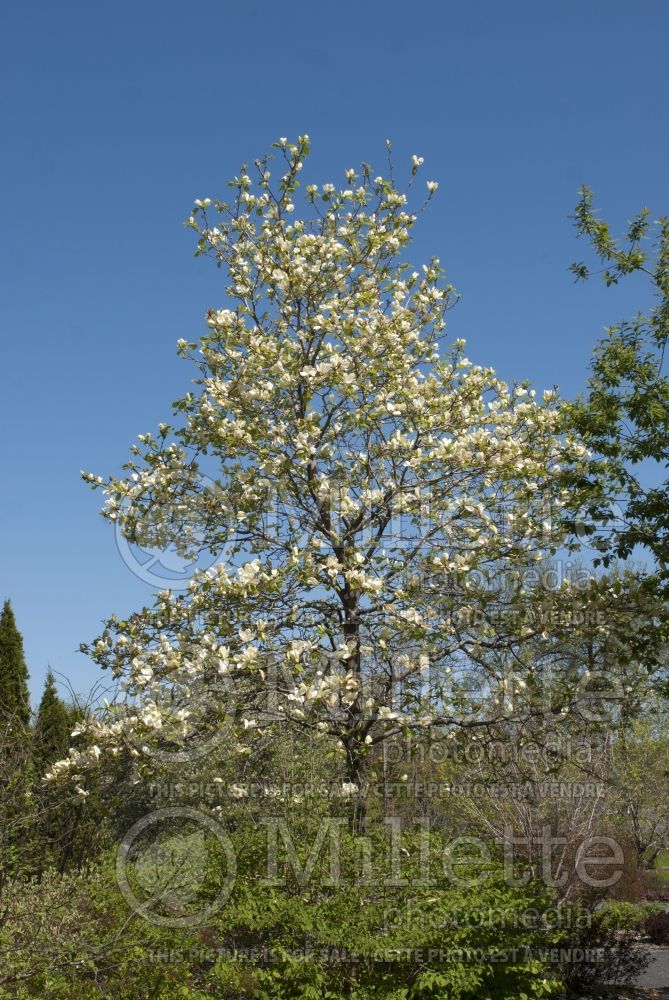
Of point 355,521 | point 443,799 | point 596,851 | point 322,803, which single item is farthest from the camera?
point 443,799

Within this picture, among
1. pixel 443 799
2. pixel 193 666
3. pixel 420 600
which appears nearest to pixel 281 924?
pixel 193 666

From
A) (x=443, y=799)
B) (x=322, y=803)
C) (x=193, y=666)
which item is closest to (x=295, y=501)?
(x=193, y=666)

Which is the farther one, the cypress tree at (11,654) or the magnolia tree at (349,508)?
the cypress tree at (11,654)

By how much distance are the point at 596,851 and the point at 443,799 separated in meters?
2.59

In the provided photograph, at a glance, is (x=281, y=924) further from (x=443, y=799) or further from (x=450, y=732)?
(x=443, y=799)

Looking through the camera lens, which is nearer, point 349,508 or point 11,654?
point 349,508

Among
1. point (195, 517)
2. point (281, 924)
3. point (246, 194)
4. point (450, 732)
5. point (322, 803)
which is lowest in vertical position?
point (281, 924)

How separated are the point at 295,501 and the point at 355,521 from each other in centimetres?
66

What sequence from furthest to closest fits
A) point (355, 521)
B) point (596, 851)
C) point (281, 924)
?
point (596, 851)
point (355, 521)
point (281, 924)

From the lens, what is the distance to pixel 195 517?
8820 mm

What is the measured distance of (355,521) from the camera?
881 centimetres

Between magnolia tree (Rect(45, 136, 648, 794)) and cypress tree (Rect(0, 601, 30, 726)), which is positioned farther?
cypress tree (Rect(0, 601, 30, 726))

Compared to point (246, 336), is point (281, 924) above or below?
below

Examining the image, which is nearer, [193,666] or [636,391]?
[193,666]
